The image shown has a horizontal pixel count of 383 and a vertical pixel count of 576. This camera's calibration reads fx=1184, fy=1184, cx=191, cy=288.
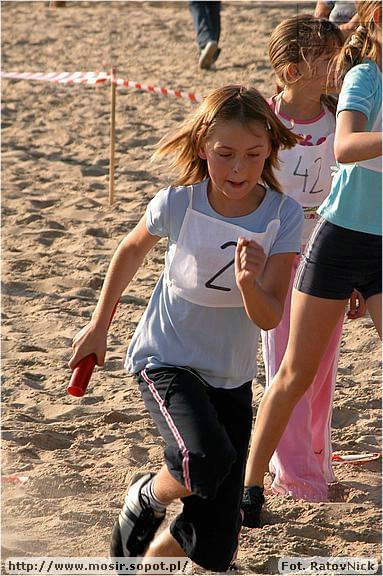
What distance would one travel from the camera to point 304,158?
14.8ft

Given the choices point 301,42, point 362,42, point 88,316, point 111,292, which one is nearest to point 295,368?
point 111,292

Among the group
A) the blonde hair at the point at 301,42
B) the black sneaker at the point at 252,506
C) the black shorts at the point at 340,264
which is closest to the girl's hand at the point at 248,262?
the black shorts at the point at 340,264

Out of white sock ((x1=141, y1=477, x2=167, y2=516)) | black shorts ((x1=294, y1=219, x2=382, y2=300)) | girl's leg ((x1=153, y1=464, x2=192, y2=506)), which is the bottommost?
white sock ((x1=141, y1=477, x2=167, y2=516))

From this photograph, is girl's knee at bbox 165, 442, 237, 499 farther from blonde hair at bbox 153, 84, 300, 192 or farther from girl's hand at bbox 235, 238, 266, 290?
blonde hair at bbox 153, 84, 300, 192

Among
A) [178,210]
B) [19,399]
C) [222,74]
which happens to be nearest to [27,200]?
[19,399]

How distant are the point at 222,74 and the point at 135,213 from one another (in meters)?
4.34

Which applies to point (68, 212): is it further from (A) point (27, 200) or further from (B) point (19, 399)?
(B) point (19, 399)

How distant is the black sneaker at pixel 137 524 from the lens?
12.0ft

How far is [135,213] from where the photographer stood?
27.6ft

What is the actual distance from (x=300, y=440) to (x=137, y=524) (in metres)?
1.08

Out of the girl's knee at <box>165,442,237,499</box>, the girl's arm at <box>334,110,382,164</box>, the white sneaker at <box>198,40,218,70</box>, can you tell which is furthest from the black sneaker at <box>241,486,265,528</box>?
the white sneaker at <box>198,40,218,70</box>

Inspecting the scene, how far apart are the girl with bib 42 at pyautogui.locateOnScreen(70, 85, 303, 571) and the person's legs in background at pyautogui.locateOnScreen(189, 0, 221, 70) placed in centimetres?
900

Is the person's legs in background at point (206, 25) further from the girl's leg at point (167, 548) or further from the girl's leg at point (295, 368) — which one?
the girl's leg at point (167, 548)

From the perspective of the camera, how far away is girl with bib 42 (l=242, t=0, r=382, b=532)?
153 inches
